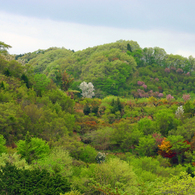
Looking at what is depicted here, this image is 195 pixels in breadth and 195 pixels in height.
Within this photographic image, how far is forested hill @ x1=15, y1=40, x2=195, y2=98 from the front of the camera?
277 feet

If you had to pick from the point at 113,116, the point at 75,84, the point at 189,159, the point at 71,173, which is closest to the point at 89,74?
the point at 75,84

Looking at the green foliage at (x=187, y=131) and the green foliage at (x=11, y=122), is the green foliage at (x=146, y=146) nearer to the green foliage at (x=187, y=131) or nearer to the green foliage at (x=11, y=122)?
the green foliage at (x=187, y=131)

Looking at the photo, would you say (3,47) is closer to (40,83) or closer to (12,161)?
(40,83)

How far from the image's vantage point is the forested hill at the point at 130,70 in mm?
84438

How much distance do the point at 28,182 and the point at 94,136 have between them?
21858mm

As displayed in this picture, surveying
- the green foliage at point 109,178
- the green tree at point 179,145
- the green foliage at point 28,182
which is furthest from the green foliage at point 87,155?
the green tree at point 179,145

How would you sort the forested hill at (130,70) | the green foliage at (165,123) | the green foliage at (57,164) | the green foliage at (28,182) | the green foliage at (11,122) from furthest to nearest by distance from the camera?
the forested hill at (130,70) → the green foliage at (165,123) → the green foliage at (11,122) → the green foliage at (57,164) → the green foliage at (28,182)

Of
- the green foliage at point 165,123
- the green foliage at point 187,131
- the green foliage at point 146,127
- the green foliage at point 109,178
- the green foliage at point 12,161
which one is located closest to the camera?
the green foliage at point 109,178

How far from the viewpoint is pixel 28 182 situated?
19031 mm

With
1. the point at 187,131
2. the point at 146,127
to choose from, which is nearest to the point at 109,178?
the point at 187,131

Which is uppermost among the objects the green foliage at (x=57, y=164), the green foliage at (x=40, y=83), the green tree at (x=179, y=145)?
the green foliage at (x=40, y=83)

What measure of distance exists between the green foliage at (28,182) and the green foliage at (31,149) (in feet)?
17.0

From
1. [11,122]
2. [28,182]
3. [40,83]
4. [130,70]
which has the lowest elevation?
[28,182]

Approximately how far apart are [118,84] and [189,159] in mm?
53146
